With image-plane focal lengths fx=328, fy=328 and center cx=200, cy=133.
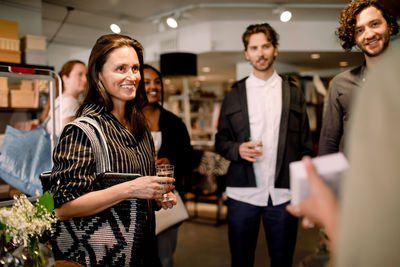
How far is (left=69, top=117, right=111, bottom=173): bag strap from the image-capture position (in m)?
1.25

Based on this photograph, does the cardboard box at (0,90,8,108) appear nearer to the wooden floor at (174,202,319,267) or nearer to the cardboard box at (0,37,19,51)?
the cardboard box at (0,37,19,51)

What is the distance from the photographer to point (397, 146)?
52 cm

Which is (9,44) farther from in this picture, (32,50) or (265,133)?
(265,133)

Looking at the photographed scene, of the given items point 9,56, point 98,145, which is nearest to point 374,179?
point 98,145

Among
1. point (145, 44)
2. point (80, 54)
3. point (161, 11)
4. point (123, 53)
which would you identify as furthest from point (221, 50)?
point (123, 53)

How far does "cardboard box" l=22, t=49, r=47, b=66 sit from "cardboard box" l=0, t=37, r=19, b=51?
18 cm

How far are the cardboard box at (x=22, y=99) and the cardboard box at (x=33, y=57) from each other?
50 centimetres

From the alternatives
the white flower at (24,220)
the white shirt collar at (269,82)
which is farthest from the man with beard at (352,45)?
the white flower at (24,220)

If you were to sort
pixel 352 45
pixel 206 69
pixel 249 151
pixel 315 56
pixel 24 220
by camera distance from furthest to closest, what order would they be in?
pixel 206 69 → pixel 315 56 → pixel 249 151 → pixel 352 45 → pixel 24 220

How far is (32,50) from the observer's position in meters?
Answer: 3.98

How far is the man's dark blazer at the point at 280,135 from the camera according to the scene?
1.98m

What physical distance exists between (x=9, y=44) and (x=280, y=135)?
333 cm

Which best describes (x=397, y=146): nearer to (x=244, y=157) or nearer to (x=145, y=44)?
(x=244, y=157)

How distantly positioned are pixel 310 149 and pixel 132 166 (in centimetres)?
118
